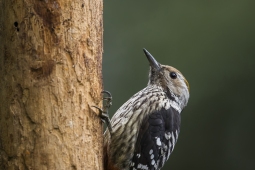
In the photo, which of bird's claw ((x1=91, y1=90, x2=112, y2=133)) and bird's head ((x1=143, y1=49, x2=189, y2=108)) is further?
bird's head ((x1=143, y1=49, x2=189, y2=108))

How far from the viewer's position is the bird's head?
4852mm

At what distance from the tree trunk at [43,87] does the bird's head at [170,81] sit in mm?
1770

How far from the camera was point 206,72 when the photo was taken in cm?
748

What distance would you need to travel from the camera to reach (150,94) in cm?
451

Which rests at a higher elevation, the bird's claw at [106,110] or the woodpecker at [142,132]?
the bird's claw at [106,110]

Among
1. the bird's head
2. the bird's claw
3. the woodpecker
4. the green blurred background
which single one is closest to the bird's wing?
the woodpecker

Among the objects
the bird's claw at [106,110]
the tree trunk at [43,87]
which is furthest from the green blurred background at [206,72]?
the tree trunk at [43,87]

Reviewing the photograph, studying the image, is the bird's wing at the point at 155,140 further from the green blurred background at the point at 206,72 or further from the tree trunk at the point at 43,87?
the green blurred background at the point at 206,72

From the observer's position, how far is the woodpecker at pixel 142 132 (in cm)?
391

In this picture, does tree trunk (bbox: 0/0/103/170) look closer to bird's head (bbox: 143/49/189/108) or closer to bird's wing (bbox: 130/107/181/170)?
bird's wing (bbox: 130/107/181/170)

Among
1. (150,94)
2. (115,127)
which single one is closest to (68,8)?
(115,127)

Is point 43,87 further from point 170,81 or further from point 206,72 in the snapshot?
point 206,72

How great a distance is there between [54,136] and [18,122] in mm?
225

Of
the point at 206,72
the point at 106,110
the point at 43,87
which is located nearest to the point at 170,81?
the point at 106,110
